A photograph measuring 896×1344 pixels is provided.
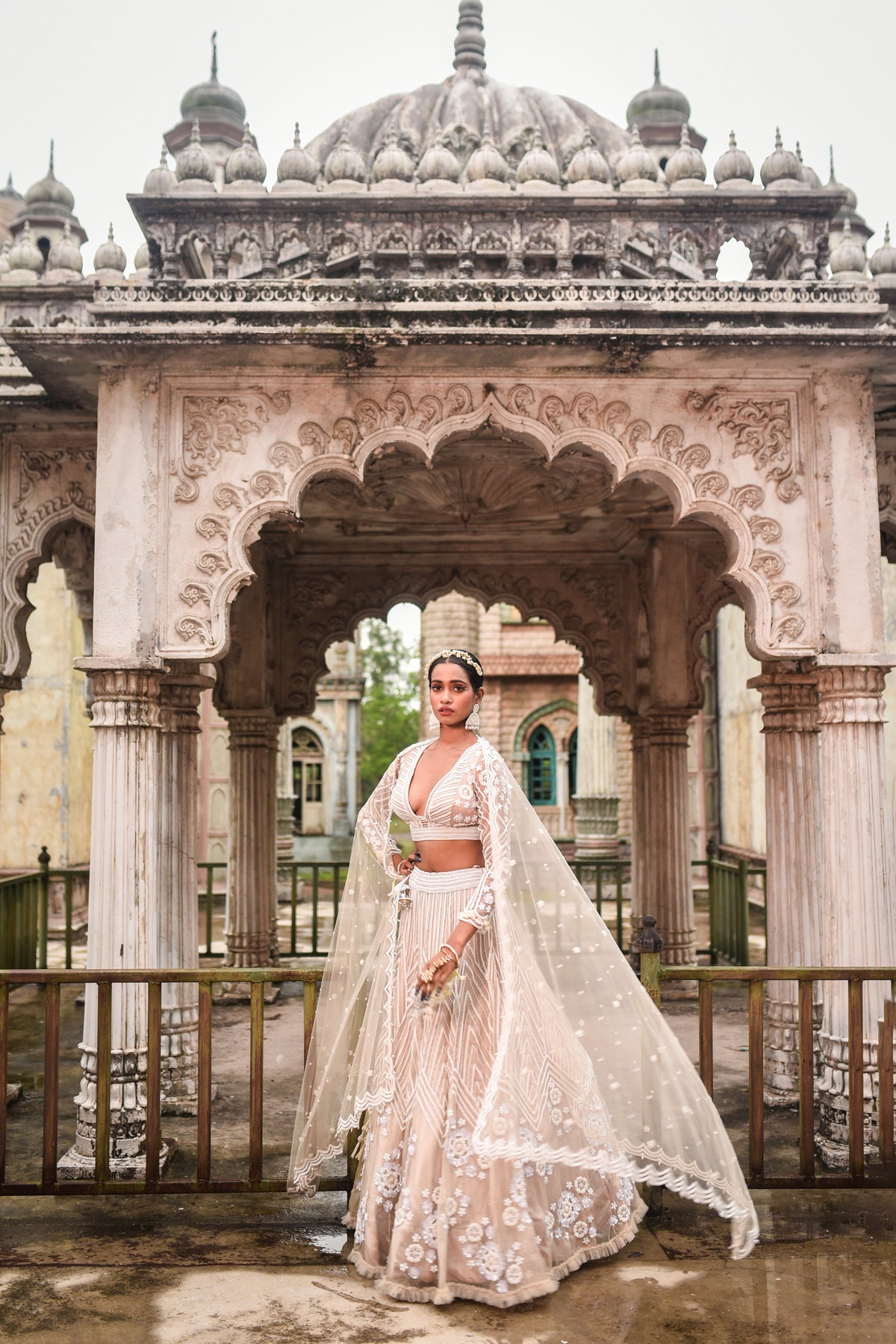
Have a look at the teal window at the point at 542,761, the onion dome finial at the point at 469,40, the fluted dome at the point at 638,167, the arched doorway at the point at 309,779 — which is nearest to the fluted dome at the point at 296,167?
the fluted dome at the point at 638,167

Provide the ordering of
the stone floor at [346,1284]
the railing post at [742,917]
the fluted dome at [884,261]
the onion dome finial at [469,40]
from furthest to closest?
the onion dome finial at [469,40]
the railing post at [742,917]
the fluted dome at [884,261]
the stone floor at [346,1284]

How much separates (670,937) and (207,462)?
6147mm

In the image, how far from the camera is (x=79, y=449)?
6586 mm

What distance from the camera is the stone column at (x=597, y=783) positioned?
782 inches

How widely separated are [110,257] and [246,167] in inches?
40.3

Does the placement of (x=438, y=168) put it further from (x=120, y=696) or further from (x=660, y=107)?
(x=660, y=107)

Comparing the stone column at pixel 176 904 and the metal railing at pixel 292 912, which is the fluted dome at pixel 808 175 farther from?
the metal railing at pixel 292 912

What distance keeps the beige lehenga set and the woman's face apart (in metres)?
0.15

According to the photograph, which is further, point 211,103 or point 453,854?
point 211,103

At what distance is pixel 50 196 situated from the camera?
567 inches

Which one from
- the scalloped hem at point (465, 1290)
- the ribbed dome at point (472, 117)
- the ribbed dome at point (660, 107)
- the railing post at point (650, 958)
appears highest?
the ribbed dome at point (660, 107)

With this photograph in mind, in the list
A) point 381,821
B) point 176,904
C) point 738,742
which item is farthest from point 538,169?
point 738,742

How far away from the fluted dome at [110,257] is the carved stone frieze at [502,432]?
146 cm

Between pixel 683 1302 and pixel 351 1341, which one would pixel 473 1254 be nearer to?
pixel 351 1341
